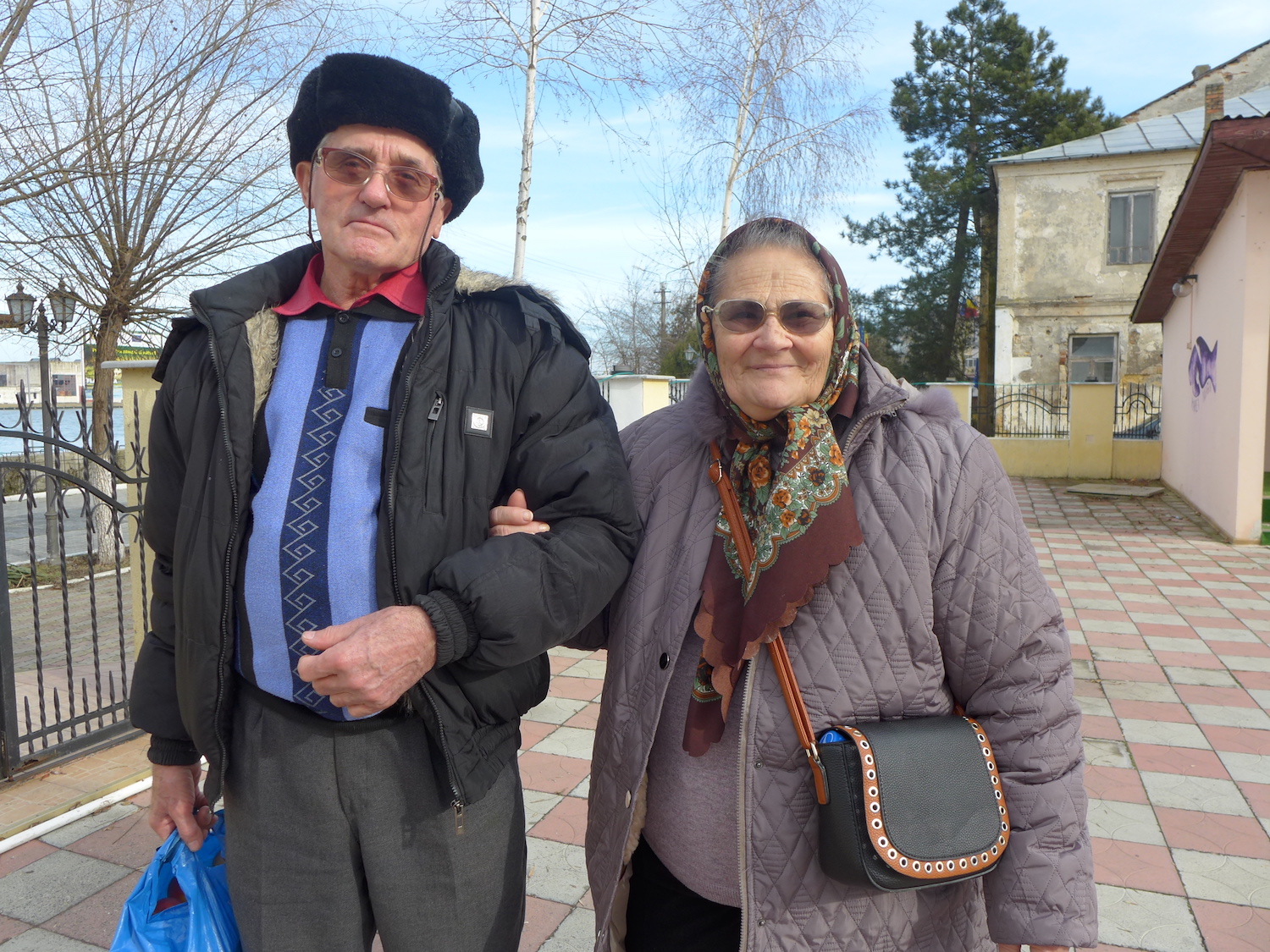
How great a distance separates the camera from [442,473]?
5.07 ft

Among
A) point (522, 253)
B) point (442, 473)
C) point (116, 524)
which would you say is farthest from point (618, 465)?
point (522, 253)

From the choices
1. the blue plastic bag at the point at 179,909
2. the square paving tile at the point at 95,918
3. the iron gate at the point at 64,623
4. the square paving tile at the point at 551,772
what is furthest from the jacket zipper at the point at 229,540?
the iron gate at the point at 64,623

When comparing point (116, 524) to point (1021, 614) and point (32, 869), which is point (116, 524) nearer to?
point (32, 869)

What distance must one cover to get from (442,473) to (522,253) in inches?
361

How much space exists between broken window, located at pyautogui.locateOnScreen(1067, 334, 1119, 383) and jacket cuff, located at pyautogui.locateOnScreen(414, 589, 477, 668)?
78.4 feet

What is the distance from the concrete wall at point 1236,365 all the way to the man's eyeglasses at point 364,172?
10157mm

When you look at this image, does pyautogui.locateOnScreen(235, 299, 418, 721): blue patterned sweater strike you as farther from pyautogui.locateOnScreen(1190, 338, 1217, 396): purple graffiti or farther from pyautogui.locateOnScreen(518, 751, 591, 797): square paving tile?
pyautogui.locateOnScreen(1190, 338, 1217, 396): purple graffiti

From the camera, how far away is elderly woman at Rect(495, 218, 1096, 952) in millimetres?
1528

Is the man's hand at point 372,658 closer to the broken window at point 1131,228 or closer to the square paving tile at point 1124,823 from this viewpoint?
the square paving tile at point 1124,823

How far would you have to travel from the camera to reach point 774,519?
156 centimetres

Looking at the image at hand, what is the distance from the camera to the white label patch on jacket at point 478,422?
1564mm

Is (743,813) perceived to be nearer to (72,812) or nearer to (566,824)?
(566,824)

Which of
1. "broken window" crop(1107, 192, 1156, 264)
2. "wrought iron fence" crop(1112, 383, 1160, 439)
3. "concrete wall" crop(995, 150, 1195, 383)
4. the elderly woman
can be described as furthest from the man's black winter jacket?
"broken window" crop(1107, 192, 1156, 264)

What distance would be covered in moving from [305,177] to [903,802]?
1651 mm
